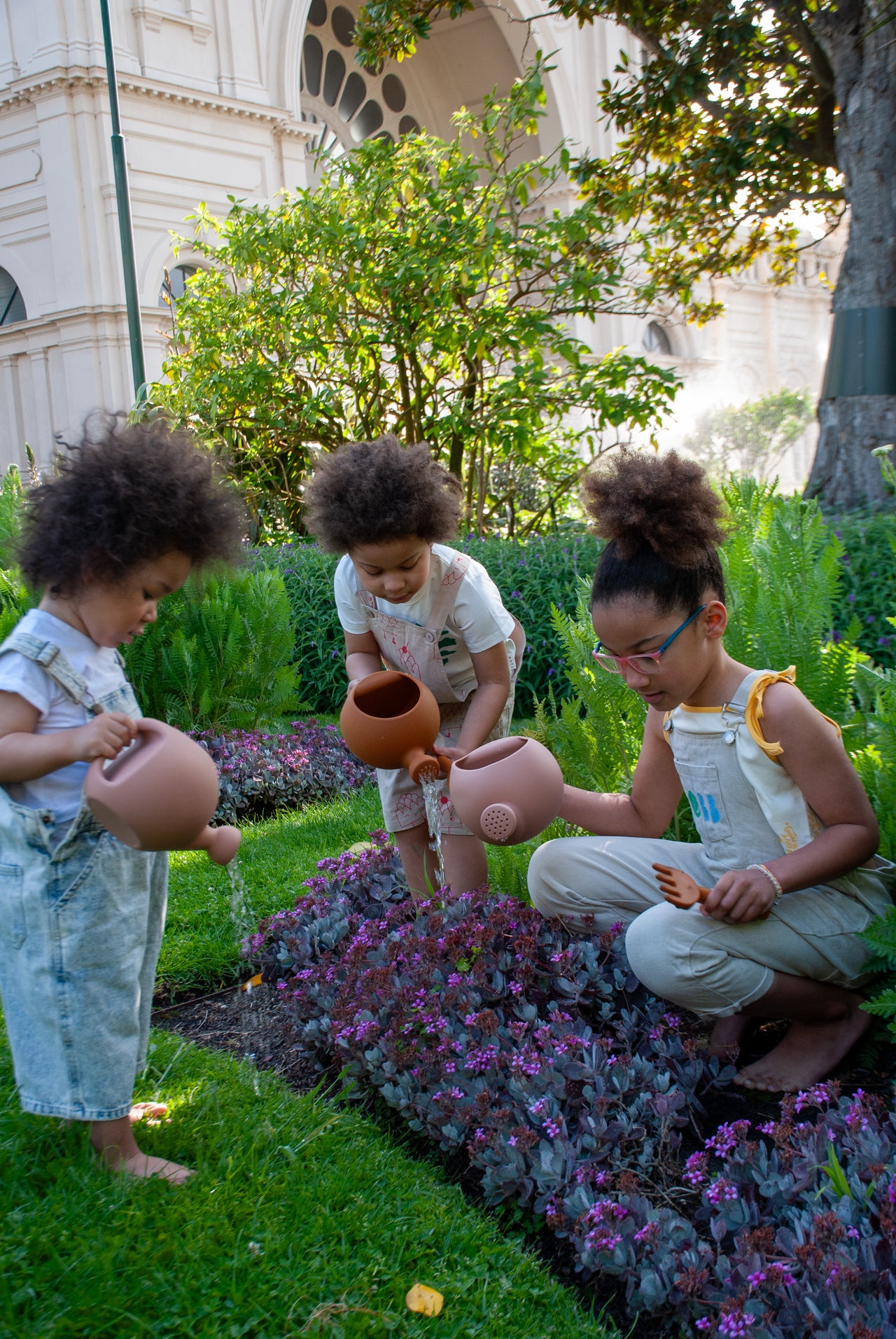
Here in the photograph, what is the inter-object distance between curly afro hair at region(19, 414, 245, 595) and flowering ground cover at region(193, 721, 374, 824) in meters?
2.42

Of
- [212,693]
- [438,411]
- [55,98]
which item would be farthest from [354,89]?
[212,693]

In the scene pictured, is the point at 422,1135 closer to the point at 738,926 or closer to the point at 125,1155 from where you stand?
the point at 125,1155

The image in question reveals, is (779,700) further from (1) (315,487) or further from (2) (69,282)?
(2) (69,282)

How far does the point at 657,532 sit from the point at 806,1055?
104cm

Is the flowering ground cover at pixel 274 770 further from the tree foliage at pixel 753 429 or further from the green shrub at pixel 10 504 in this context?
the tree foliage at pixel 753 429

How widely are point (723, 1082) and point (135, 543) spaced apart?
1.46 metres

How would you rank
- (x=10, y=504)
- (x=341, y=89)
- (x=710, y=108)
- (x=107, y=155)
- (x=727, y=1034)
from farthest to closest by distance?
(x=341, y=89) < (x=107, y=155) < (x=710, y=108) < (x=10, y=504) < (x=727, y=1034)

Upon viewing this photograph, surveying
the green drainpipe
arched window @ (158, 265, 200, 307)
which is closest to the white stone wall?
arched window @ (158, 265, 200, 307)

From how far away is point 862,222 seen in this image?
5.90 metres

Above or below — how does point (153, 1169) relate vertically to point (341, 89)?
below

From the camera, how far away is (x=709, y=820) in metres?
2.13

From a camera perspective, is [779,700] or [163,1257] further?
[779,700]

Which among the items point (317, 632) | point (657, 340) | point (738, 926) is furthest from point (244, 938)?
point (657, 340)

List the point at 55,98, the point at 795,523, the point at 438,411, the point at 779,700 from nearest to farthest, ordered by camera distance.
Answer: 1. the point at 779,700
2. the point at 795,523
3. the point at 438,411
4. the point at 55,98
